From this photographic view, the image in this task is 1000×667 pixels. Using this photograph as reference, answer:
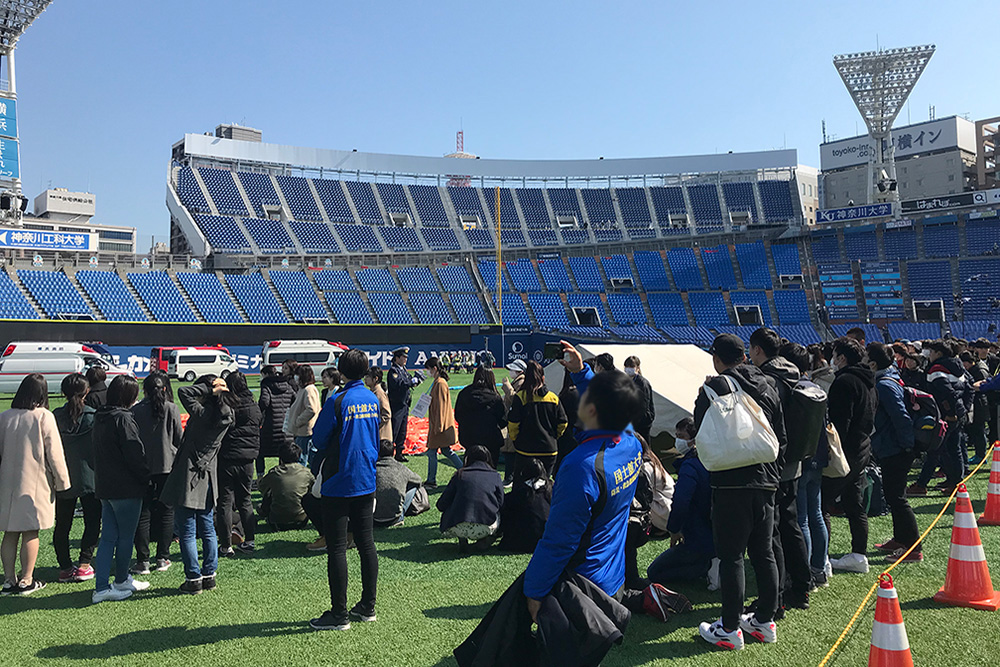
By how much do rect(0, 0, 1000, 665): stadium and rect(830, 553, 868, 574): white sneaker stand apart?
21.5 feet

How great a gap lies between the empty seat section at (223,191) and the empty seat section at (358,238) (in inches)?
289

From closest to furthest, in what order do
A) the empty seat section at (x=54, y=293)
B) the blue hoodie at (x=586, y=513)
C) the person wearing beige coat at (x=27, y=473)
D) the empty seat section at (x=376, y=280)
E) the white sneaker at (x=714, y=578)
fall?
the blue hoodie at (x=586, y=513) < the person wearing beige coat at (x=27, y=473) < the white sneaker at (x=714, y=578) < the empty seat section at (x=54, y=293) < the empty seat section at (x=376, y=280)

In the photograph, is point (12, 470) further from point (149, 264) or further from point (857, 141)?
point (857, 141)

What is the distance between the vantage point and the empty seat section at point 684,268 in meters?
51.8

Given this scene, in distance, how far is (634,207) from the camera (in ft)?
206

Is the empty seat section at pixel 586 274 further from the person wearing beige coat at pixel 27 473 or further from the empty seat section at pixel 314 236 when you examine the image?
the person wearing beige coat at pixel 27 473

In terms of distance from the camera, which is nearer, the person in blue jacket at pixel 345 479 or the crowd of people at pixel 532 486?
the crowd of people at pixel 532 486

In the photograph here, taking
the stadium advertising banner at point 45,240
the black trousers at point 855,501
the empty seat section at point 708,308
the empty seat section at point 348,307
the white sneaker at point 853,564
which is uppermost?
the stadium advertising banner at point 45,240

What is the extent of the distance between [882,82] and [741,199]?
17.2 metres

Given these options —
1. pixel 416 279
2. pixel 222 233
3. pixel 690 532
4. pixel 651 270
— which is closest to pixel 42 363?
pixel 222 233

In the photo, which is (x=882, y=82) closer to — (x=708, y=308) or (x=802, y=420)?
(x=708, y=308)

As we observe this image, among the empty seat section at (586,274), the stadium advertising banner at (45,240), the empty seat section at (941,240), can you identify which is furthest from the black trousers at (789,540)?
the empty seat section at (941,240)

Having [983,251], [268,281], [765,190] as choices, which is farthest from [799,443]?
[765,190]

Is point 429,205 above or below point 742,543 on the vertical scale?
above
